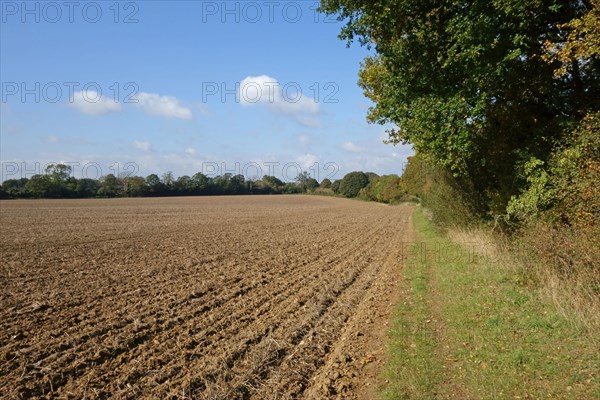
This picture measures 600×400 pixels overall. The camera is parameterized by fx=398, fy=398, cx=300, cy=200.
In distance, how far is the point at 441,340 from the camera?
7500 millimetres

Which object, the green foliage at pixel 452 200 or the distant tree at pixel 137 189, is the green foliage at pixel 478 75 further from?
the distant tree at pixel 137 189

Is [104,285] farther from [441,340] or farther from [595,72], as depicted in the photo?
[595,72]

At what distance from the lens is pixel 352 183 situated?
13812 centimetres

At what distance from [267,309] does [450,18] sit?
10.00 m

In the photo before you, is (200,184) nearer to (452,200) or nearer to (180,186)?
(180,186)

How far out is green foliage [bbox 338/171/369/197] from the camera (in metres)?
136

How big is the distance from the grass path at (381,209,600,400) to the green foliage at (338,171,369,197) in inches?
4964

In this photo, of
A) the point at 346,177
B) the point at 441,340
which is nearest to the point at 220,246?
the point at 441,340

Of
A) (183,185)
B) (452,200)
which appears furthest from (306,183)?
→ (452,200)

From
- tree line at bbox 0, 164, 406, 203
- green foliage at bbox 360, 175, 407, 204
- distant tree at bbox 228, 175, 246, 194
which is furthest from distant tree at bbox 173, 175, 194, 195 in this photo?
green foliage at bbox 360, 175, 407, 204

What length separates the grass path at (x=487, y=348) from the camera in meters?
5.58

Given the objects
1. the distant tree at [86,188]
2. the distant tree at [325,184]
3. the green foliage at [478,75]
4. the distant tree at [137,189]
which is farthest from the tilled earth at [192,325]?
the distant tree at [325,184]

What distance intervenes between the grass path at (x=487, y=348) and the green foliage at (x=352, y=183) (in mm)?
126085

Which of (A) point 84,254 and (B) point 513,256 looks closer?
(B) point 513,256
